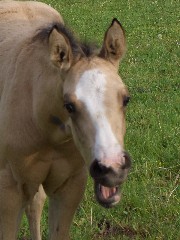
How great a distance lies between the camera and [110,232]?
5.48 meters

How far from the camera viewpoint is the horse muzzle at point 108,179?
3.66m

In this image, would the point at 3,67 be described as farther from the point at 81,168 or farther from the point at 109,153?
the point at 109,153

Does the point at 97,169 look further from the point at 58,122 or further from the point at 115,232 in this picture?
the point at 115,232

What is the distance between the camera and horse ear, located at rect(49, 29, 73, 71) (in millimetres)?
4207

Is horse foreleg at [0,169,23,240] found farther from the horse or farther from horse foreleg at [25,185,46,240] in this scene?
horse foreleg at [25,185,46,240]

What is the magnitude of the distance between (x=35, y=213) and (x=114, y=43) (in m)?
1.81

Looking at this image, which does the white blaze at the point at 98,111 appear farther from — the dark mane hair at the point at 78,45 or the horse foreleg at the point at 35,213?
the horse foreleg at the point at 35,213

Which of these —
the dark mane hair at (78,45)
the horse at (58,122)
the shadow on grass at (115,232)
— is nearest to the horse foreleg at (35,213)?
the horse at (58,122)

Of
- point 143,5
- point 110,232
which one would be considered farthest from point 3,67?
point 143,5


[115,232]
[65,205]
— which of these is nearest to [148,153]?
[115,232]

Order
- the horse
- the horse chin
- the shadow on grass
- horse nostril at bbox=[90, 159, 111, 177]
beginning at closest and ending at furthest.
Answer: horse nostril at bbox=[90, 159, 111, 177]
the horse
the horse chin
the shadow on grass

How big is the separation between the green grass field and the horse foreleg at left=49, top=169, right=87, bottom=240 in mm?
274

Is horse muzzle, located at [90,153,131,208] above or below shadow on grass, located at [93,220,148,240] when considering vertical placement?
above

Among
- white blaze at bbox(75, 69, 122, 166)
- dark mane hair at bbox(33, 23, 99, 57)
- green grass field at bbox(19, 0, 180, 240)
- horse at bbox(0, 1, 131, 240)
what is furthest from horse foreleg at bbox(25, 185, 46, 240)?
white blaze at bbox(75, 69, 122, 166)
